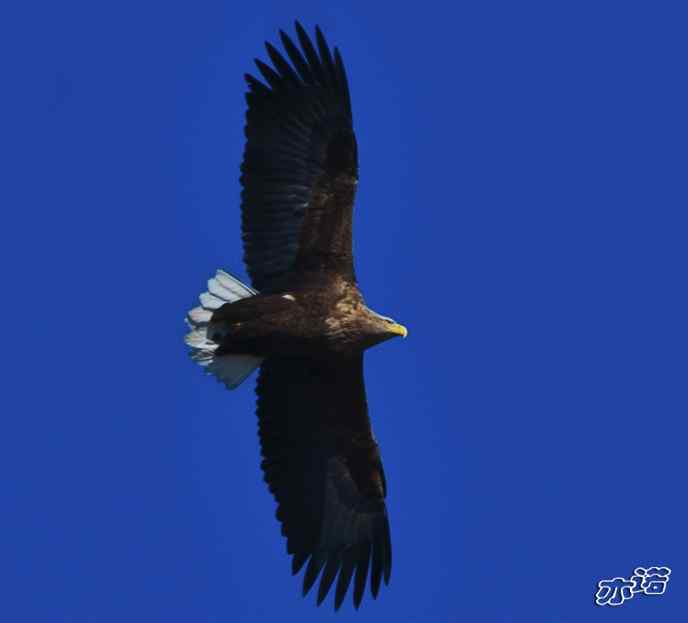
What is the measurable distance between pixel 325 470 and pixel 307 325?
4.64 feet

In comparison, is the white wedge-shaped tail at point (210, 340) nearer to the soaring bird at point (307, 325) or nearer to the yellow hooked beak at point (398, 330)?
the soaring bird at point (307, 325)

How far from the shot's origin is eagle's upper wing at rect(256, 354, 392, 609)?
14688 mm

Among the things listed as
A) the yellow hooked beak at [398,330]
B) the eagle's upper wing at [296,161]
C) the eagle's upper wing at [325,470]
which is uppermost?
the eagle's upper wing at [296,161]

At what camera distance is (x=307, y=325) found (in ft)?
46.7

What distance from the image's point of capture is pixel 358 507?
49.0 feet

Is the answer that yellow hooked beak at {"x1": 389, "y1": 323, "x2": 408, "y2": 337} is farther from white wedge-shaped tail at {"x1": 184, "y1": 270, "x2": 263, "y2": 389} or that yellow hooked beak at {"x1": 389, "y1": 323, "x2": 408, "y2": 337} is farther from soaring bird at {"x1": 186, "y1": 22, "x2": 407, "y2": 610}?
white wedge-shaped tail at {"x1": 184, "y1": 270, "x2": 263, "y2": 389}

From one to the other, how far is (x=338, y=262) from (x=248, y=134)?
1.30 m

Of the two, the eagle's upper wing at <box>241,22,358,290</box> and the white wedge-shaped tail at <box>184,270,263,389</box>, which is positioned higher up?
the eagle's upper wing at <box>241,22,358,290</box>

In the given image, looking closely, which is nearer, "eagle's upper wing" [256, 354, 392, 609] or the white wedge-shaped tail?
the white wedge-shaped tail

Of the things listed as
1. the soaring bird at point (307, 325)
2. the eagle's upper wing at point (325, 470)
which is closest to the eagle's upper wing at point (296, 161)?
the soaring bird at point (307, 325)

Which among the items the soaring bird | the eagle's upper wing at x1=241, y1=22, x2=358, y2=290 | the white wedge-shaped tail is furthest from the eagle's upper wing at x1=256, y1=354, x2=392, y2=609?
the eagle's upper wing at x1=241, y1=22, x2=358, y2=290

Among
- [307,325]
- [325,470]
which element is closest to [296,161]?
[307,325]

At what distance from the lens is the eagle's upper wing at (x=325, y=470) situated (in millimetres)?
14688

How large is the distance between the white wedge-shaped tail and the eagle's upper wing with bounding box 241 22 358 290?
0.23m
